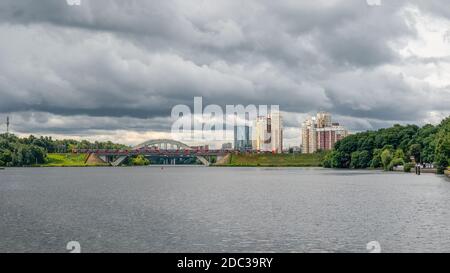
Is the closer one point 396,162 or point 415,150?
point 415,150

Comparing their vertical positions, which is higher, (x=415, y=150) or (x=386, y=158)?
(x=415, y=150)

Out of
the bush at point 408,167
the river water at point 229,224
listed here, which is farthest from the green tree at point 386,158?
the river water at point 229,224

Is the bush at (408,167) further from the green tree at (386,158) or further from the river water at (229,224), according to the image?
the river water at (229,224)

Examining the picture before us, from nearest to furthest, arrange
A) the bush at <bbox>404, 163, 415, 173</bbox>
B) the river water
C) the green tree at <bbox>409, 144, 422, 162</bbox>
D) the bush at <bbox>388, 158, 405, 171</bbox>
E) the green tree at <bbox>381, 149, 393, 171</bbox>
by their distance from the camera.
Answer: the river water < the bush at <bbox>404, 163, 415, 173</bbox> < the green tree at <bbox>409, 144, 422, 162</bbox> < the bush at <bbox>388, 158, 405, 171</bbox> < the green tree at <bbox>381, 149, 393, 171</bbox>

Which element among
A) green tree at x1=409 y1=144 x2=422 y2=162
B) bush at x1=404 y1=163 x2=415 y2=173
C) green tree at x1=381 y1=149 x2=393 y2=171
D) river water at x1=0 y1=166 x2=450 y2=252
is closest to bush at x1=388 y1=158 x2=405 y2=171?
green tree at x1=381 y1=149 x2=393 y2=171

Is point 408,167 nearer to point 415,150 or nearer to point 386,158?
point 415,150

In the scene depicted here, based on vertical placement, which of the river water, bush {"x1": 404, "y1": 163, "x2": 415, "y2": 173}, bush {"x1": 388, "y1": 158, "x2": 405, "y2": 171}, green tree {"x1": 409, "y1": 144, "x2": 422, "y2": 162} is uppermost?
green tree {"x1": 409, "y1": 144, "x2": 422, "y2": 162}

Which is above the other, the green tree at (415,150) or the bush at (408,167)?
the green tree at (415,150)

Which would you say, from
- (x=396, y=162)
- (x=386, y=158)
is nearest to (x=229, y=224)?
(x=396, y=162)

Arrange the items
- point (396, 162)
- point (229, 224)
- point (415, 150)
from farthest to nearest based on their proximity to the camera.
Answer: point (396, 162) < point (415, 150) < point (229, 224)

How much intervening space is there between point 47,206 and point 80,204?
3.81 meters

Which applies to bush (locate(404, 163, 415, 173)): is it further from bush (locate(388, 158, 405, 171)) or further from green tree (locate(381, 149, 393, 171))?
green tree (locate(381, 149, 393, 171))
